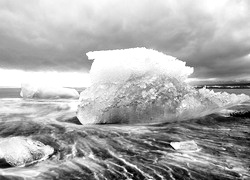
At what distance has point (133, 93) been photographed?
7902mm

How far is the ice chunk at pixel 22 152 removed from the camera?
376cm

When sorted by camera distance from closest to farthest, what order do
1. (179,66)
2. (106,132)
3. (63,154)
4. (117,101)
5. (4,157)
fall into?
(4,157), (63,154), (106,132), (117,101), (179,66)

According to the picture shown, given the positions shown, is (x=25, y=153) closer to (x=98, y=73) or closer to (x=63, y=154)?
(x=63, y=154)

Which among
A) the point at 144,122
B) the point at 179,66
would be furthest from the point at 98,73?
the point at 179,66

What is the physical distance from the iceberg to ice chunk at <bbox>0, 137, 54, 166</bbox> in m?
3.58

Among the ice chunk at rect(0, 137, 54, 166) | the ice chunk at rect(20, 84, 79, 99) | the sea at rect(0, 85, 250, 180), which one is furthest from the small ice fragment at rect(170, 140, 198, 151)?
the ice chunk at rect(20, 84, 79, 99)

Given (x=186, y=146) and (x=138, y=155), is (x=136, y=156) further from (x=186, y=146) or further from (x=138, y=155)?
(x=186, y=146)

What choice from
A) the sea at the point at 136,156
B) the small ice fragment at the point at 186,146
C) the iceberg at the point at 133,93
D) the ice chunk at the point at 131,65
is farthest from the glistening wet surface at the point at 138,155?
the ice chunk at the point at 131,65

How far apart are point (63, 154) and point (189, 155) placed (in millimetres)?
2693

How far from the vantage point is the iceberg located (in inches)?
306

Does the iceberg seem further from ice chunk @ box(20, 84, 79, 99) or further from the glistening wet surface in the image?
ice chunk @ box(20, 84, 79, 99)

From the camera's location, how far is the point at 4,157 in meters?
3.88

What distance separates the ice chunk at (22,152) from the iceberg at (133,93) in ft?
11.7

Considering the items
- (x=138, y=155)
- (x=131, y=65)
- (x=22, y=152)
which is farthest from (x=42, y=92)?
(x=138, y=155)
